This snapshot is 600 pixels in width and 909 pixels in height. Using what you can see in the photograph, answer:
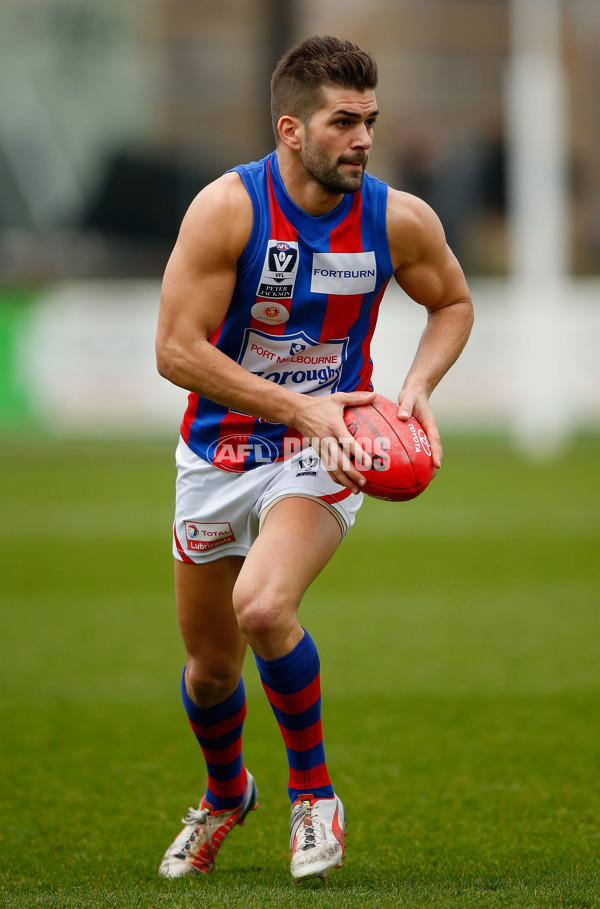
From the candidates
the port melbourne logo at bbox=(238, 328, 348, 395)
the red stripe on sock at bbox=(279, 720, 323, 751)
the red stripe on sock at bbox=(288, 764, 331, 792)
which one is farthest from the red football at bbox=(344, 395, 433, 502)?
the red stripe on sock at bbox=(288, 764, 331, 792)

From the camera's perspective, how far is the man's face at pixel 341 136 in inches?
143

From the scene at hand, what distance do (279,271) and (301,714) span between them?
1356 millimetres

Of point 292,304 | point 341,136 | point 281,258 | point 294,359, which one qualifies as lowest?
point 294,359

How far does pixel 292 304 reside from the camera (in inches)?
150

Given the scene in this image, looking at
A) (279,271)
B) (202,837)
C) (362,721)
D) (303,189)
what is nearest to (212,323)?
(279,271)

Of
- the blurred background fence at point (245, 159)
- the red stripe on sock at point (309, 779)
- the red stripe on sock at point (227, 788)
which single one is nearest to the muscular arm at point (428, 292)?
the red stripe on sock at point (309, 779)

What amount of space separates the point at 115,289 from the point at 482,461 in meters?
5.72

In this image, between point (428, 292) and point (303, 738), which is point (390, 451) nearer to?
point (428, 292)

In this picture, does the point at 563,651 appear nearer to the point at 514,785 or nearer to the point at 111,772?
the point at 514,785

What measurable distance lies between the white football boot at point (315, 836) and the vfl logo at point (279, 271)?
1.54m

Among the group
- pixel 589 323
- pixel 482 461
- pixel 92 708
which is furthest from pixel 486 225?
pixel 92 708

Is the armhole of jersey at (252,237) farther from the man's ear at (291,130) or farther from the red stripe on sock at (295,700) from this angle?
the red stripe on sock at (295,700)

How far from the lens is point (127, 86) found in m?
28.5

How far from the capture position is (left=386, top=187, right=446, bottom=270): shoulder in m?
3.86
